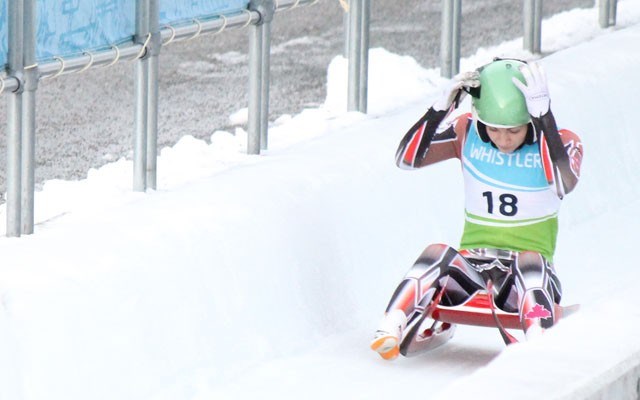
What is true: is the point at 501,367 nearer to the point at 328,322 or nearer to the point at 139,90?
the point at 328,322

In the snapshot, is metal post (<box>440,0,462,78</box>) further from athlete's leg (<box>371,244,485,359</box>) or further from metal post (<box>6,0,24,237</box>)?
metal post (<box>6,0,24,237</box>)

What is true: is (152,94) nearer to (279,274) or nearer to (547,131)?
(279,274)

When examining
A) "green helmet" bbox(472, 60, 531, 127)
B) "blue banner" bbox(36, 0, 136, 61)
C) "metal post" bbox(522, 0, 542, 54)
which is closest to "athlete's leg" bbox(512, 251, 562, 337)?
"green helmet" bbox(472, 60, 531, 127)

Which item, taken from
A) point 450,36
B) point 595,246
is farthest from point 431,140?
point 450,36

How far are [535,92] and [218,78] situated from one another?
3.41 metres

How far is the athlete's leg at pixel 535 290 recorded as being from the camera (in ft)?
17.5

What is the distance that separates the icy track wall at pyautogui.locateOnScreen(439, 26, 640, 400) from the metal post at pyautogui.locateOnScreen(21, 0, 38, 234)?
199cm

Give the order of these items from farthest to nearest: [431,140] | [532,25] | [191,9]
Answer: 1. [532,25]
2. [191,9]
3. [431,140]

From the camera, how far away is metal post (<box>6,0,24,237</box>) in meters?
5.59

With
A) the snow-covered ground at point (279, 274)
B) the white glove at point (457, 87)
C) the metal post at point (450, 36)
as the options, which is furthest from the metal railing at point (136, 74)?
the white glove at point (457, 87)

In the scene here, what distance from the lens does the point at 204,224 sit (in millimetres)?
5816

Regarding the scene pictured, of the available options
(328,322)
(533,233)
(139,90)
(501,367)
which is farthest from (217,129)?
(501,367)

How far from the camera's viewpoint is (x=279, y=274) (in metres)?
5.95

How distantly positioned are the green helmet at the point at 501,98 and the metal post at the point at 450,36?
2831 millimetres
